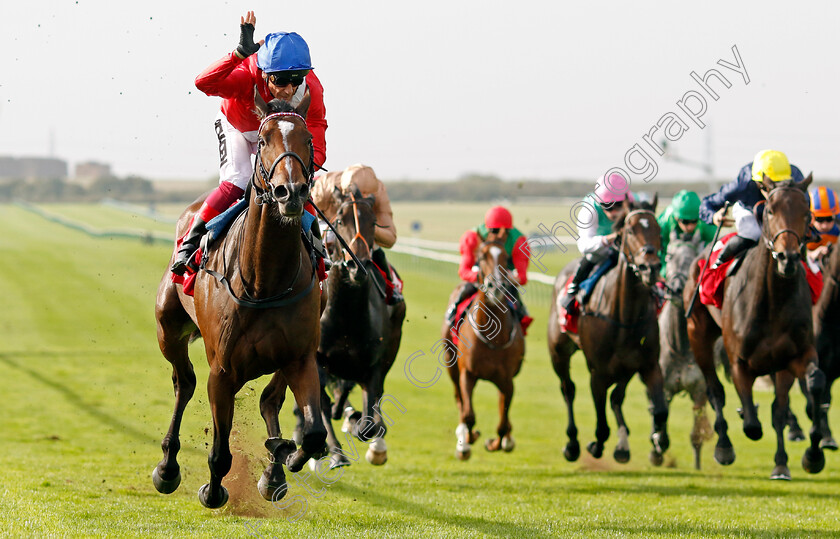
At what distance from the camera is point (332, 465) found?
7645mm

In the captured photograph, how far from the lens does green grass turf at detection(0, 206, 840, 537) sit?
Answer: 6.71 m

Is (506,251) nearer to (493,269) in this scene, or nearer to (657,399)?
(493,269)

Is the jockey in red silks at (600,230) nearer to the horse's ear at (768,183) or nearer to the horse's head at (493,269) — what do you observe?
the horse's head at (493,269)

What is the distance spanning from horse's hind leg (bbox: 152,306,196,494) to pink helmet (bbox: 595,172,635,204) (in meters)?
4.34

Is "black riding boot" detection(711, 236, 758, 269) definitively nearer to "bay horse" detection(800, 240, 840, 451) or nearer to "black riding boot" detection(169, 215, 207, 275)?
"bay horse" detection(800, 240, 840, 451)

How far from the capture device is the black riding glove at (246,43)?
19.6 feet

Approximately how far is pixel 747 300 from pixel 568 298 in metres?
1.97

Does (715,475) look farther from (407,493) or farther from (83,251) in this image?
(83,251)

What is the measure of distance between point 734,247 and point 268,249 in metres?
4.58

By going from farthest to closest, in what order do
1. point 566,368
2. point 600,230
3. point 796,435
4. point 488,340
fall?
point 566,368
point 796,435
point 488,340
point 600,230

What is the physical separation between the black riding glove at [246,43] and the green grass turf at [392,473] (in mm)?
2691

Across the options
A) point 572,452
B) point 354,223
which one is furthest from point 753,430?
point 354,223

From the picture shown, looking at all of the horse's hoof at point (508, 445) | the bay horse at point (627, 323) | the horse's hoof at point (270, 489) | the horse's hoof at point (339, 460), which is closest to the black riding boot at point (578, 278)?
the bay horse at point (627, 323)

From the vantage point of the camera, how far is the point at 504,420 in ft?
35.2
